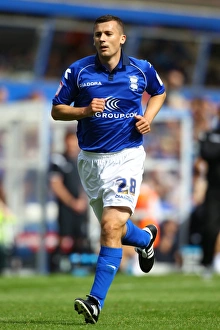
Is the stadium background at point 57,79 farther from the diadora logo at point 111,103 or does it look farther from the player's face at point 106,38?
the player's face at point 106,38

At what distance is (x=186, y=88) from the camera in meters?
24.0

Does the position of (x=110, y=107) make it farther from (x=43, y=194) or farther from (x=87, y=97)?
(x=43, y=194)

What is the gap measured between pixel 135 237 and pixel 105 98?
4.46 feet

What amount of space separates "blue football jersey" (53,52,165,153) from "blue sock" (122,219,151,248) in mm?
808

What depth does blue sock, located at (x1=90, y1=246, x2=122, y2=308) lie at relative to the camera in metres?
7.26

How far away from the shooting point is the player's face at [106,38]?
7.75 m

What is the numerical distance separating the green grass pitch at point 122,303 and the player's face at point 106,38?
213 cm

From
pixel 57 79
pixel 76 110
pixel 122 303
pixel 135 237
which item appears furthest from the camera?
pixel 57 79

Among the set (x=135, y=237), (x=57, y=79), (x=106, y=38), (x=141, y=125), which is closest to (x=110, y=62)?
(x=106, y=38)

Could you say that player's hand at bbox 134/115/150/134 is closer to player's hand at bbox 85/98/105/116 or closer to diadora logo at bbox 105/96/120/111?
diadora logo at bbox 105/96/120/111

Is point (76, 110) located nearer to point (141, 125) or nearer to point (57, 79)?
point (141, 125)

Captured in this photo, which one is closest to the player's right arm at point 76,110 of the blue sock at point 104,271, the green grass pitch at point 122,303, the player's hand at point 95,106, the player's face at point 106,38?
the player's hand at point 95,106

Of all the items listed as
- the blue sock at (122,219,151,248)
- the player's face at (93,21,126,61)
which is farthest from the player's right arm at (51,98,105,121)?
the blue sock at (122,219,151,248)

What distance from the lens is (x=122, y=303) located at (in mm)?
9828
